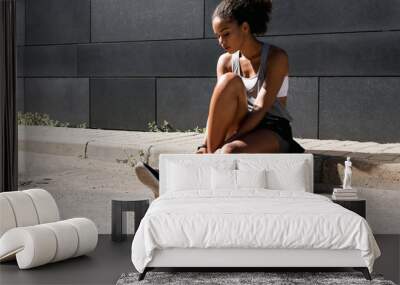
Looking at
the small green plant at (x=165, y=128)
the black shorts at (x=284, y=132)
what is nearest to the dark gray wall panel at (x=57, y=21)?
the small green plant at (x=165, y=128)

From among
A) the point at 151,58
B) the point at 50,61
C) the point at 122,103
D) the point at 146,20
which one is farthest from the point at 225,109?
the point at 50,61

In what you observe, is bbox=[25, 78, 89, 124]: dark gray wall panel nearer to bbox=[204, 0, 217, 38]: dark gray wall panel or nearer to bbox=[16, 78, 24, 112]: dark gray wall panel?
bbox=[16, 78, 24, 112]: dark gray wall panel

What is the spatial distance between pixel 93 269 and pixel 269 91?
2390mm

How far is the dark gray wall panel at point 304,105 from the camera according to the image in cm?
675

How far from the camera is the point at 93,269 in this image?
17.3 ft

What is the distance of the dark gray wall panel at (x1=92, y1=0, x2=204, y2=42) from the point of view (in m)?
7.05

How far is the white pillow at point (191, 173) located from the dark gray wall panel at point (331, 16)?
51.7 inches

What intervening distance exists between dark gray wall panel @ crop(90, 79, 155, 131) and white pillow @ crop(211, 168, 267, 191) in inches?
53.1

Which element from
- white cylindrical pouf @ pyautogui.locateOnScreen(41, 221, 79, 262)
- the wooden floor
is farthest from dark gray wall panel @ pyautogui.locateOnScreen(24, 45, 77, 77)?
white cylindrical pouf @ pyautogui.locateOnScreen(41, 221, 79, 262)

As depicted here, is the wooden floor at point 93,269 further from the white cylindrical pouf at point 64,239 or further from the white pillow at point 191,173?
the white pillow at point 191,173

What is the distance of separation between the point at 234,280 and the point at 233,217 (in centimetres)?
42

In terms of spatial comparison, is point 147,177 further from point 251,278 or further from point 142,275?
point 251,278

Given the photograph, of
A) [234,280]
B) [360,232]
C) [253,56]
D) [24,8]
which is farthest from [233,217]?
[24,8]

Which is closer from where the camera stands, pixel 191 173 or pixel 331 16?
pixel 191 173
